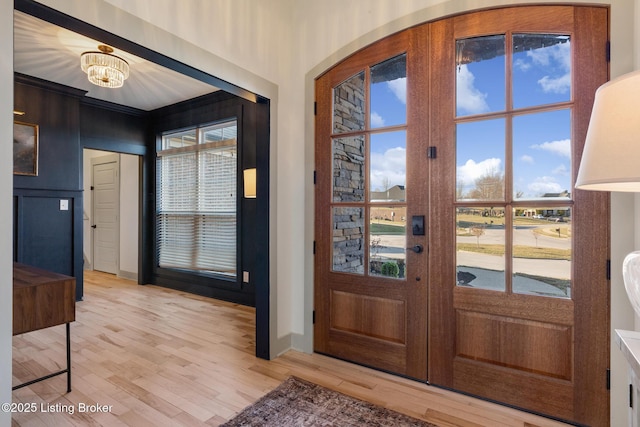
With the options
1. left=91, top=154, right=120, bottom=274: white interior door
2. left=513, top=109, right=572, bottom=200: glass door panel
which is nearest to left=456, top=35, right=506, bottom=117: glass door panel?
left=513, top=109, right=572, bottom=200: glass door panel

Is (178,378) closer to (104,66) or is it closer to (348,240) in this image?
(348,240)

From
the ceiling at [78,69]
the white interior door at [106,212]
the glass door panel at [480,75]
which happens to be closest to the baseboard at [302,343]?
the glass door panel at [480,75]

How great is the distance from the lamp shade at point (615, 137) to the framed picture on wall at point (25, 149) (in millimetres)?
5299

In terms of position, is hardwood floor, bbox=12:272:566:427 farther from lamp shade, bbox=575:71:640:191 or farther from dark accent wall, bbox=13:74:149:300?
lamp shade, bbox=575:71:640:191

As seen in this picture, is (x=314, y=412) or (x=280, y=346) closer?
(x=314, y=412)

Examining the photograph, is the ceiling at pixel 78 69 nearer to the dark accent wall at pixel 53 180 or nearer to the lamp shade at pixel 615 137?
the dark accent wall at pixel 53 180

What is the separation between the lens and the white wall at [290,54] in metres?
1.71

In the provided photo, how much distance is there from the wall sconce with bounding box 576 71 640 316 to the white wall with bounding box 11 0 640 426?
998 mm

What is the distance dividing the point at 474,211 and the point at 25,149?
5.04 metres

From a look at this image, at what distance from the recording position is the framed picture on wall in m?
3.79

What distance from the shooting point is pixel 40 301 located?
2.01 meters

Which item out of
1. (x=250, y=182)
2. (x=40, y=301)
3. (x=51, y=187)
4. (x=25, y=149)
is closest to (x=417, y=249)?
(x=250, y=182)

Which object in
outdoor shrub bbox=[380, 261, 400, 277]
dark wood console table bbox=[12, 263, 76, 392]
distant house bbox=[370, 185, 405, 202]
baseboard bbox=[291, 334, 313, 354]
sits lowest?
baseboard bbox=[291, 334, 313, 354]
